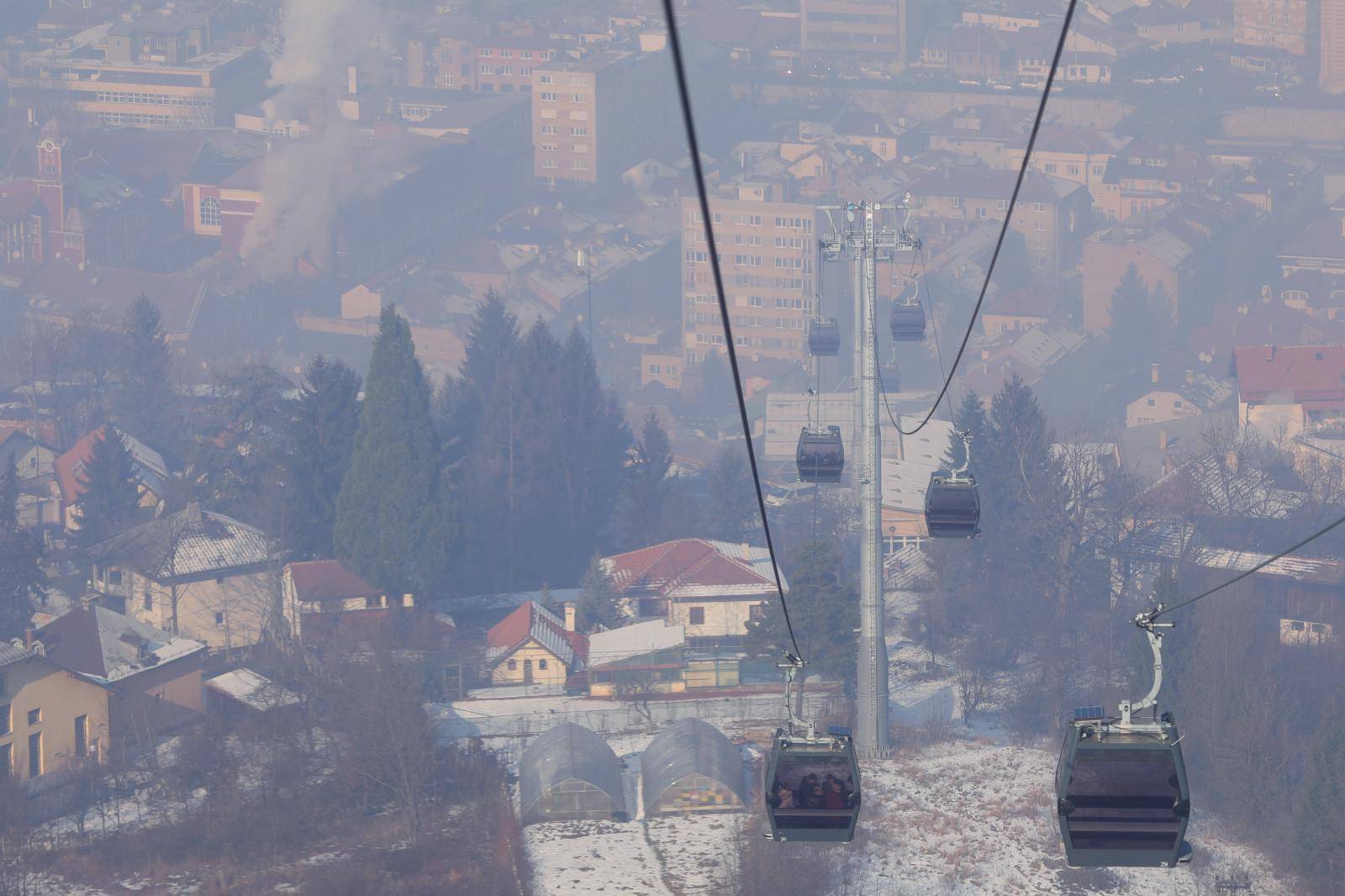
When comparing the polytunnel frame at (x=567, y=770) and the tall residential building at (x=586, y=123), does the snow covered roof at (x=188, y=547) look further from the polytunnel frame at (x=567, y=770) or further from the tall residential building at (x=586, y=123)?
the tall residential building at (x=586, y=123)

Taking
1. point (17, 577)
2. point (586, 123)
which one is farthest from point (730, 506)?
point (586, 123)

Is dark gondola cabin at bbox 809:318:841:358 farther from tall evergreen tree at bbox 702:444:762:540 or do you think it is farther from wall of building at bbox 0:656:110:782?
tall evergreen tree at bbox 702:444:762:540

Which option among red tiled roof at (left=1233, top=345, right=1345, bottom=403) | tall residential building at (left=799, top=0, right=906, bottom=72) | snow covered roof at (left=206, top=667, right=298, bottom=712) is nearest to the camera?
snow covered roof at (left=206, top=667, right=298, bottom=712)

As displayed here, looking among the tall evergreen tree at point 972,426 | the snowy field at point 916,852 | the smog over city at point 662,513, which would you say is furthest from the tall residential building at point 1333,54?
the snowy field at point 916,852

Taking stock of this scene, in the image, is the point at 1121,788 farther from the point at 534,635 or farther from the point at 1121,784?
the point at 534,635

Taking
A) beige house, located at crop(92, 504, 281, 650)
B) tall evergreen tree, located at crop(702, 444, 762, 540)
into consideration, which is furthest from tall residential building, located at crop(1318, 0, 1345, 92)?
beige house, located at crop(92, 504, 281, 650)

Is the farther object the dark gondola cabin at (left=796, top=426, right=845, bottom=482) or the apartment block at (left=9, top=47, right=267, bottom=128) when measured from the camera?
the apartment block at (left=9, top=47, right=267, bottom=128)

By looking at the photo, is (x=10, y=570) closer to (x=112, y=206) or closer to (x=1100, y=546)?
(x=1100, y=546)
